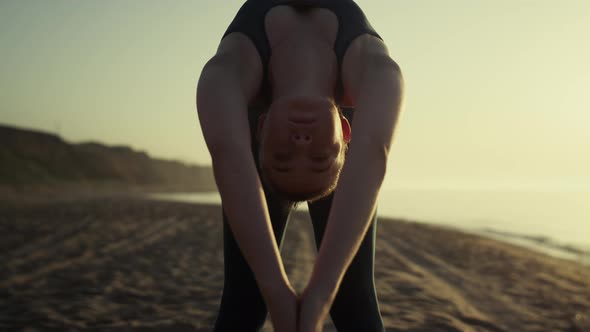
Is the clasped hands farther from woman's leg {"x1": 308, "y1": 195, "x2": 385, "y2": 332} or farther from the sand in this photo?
the sand

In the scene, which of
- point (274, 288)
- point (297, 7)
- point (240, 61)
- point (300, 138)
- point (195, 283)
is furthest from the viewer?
point (195, 283)

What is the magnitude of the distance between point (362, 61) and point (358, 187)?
14.7 inches

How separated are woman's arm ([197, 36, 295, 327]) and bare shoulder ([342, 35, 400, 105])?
325 millimetres

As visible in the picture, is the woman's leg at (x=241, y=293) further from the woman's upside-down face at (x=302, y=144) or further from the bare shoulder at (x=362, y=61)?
the bare shoulder at (x=362, y=61)

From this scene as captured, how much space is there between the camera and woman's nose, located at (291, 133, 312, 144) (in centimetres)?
108

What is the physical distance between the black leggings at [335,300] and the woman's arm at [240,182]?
0.45 meters

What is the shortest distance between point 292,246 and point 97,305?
16.4 feet

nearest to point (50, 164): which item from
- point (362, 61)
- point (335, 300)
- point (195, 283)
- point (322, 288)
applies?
point (195, 283)

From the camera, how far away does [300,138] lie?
1081 millimetres

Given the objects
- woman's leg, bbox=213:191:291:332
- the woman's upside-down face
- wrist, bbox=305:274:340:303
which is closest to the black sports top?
the woman's upside-down face

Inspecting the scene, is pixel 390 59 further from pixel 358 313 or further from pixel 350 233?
pixel 358 313

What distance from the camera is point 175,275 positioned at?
5516mm

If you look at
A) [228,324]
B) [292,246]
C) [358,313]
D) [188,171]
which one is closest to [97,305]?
[228,324]

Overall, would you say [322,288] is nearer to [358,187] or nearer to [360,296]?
[358,187]
